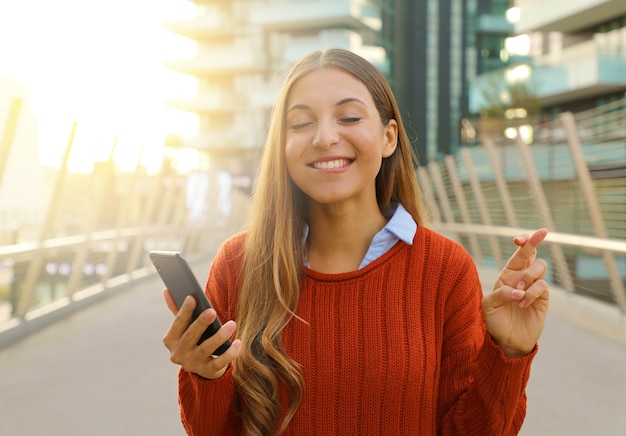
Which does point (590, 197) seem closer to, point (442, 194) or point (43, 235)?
point (43, 235)

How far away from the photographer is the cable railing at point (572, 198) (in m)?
6.47

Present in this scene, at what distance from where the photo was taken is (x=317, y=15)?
37938mm

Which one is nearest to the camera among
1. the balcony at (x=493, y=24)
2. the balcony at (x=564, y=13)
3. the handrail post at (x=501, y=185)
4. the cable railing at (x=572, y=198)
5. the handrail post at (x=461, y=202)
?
the cable railing at (x=572, y=198)

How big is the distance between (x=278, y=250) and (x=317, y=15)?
37271mm

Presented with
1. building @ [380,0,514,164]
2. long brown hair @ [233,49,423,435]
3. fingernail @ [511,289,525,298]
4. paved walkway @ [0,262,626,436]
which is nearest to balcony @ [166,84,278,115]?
building @ [380,0,514,164]

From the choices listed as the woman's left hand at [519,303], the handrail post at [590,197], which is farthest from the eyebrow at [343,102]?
the handrail post at [590,197]

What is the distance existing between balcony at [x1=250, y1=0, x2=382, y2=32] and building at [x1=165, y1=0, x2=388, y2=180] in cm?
5

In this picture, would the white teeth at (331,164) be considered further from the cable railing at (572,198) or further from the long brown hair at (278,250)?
the cable railing at (572,198)

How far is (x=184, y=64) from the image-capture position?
4581 cm

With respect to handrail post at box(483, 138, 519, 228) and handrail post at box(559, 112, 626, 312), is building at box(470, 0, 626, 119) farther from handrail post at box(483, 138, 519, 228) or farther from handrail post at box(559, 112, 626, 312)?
handrail post at box(559, 112, 626, 312)

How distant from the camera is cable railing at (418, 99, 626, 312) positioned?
6.47 metres

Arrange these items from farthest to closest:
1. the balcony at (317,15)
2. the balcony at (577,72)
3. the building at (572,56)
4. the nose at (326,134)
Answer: the balcony at (317,15)
the balcony at (577,72)
the building at (572,56)
the nose at (326,134)

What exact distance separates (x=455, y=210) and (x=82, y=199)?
7.43 meters

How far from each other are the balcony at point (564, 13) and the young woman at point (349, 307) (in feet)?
61.3
